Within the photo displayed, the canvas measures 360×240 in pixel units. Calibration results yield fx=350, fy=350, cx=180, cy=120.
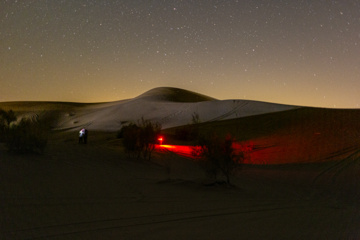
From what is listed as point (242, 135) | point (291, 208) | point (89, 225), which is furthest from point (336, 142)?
point (89, 225)

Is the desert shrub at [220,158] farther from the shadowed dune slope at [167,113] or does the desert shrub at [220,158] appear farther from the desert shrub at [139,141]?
the shadowed dune slope at [167,113]

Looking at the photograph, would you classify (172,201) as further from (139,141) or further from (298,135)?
(298,135)

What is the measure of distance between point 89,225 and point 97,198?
2.63m

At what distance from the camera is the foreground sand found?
5.94 metres

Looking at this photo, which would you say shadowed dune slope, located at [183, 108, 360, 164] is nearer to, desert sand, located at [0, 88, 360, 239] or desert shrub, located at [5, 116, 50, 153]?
desert sand, located at [0, 88, 360, 239]

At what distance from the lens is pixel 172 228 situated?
6199 millimetres

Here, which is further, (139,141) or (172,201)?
(139,141)

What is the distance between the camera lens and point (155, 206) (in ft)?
26.8

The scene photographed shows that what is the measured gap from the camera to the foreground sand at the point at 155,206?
5.94m

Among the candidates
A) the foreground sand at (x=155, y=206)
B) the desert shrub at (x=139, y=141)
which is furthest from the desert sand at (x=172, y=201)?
the desert shrub at (x=139, y=141)

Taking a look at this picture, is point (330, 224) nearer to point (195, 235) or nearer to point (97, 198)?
point (195, 235)

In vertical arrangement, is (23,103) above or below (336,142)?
above

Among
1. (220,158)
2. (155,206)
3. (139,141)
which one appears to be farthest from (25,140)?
(155,206)

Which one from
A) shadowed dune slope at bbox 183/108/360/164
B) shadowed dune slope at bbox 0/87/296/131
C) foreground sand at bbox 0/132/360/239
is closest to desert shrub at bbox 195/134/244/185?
foreground sand at bbox 0/132/360/239
